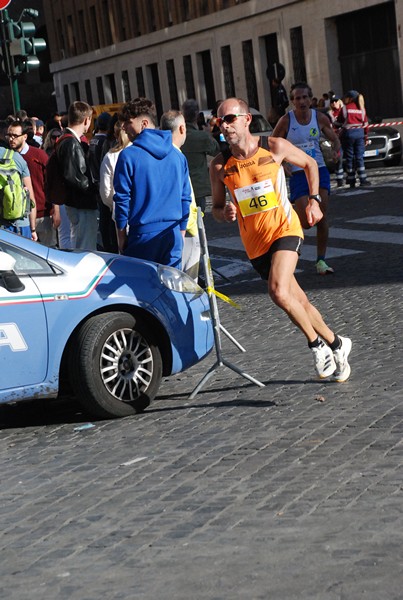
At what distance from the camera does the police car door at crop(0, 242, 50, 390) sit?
303 inches

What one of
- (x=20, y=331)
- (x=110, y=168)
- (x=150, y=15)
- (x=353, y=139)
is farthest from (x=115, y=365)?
(x=150, y=15)

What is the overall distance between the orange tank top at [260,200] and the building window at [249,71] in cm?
4597

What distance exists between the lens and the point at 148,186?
8.99 m

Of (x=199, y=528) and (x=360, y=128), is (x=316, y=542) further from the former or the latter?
(x=360, y=128)

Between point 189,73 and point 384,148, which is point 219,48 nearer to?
point 189,73

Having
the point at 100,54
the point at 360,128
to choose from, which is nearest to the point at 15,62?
the point at 360,128

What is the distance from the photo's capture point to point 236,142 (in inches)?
324

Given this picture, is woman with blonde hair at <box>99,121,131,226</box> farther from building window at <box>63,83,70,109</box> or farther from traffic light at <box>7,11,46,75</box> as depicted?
building window at <box>63,83,70,109</box>

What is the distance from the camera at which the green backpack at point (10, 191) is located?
1236 centimetres

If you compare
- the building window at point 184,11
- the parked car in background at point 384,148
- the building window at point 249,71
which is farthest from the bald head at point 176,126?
the building window at point 184,11

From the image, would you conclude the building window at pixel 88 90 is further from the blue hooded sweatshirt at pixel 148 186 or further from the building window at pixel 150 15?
the blue hooded sweatshirt at pixel 148 186

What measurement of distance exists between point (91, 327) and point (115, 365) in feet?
0.91

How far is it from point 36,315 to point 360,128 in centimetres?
1948

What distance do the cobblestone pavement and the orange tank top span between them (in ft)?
3.12
